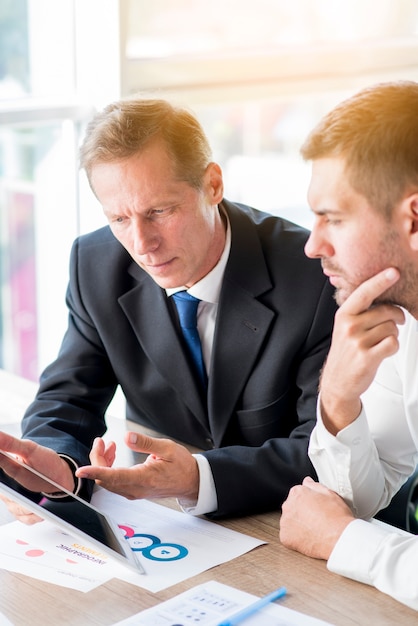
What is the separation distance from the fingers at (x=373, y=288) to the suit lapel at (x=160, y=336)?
0.54 meters

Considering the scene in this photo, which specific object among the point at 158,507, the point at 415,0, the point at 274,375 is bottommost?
the point at 158,507

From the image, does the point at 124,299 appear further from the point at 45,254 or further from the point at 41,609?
the point at 45,254

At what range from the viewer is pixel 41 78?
331 cm

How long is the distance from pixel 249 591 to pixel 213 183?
36.8 inches

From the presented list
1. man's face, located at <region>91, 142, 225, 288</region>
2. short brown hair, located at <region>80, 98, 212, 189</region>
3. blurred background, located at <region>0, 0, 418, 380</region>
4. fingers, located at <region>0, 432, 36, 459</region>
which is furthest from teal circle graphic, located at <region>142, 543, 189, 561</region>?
blurred background, located at <region>0, 0, 418, 380</region>

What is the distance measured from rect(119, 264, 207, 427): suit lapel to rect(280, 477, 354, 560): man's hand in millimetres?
464

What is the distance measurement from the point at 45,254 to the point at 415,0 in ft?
6.89

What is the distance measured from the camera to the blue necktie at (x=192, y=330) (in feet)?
6.87

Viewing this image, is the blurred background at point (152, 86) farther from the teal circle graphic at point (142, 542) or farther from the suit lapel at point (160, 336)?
the teal circle graphic at point (142, 542)

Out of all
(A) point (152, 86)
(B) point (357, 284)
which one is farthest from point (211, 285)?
(A) point (152, 86)

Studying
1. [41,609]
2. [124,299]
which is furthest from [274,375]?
[41,609]

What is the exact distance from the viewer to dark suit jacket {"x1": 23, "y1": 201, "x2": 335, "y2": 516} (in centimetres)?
201

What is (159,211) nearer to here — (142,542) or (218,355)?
(218,355)

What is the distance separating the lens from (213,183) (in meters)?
2.05
